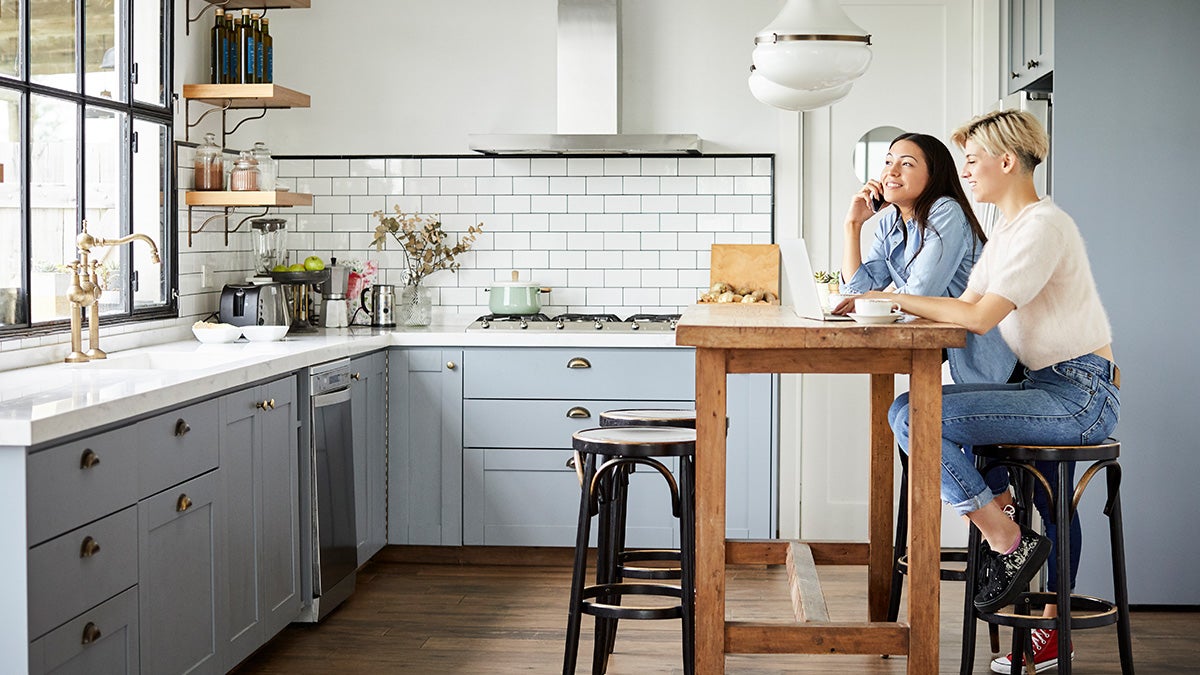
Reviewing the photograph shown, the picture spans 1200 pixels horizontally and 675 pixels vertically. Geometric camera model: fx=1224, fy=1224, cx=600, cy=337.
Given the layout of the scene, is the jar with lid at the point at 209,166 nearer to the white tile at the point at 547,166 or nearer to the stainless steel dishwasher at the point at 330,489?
the stainless steel dishwasher at the point at 330,489

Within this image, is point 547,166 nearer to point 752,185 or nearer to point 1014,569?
point 752,185

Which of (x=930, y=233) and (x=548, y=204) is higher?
(x=548, y=204)

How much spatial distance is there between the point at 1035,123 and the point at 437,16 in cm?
309

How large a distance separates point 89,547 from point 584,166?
3.24m

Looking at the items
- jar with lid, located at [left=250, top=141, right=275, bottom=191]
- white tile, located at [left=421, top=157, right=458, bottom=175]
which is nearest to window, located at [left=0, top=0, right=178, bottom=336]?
jar with lid, located at [left=250, top=141, right=275, bottom=191]

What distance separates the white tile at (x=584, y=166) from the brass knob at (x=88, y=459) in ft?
10.3

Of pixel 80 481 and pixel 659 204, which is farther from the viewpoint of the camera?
pixel 659 204

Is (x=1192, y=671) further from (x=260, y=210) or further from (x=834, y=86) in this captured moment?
(x=260, y=210)

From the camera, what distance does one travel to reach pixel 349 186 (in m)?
5.55

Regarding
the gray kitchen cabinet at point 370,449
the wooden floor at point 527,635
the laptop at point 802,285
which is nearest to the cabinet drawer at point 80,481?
the wooden floor at point 527,635

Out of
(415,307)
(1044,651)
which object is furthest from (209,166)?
(1044,651)

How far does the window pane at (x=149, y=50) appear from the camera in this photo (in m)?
4.46

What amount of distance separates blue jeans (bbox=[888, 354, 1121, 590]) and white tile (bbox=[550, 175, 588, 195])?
2.67 m

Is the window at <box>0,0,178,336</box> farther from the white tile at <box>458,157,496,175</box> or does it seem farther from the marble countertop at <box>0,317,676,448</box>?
the white tile at <box>458,157,496,175</box>
